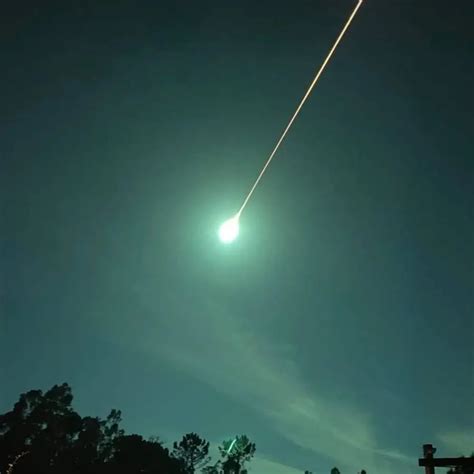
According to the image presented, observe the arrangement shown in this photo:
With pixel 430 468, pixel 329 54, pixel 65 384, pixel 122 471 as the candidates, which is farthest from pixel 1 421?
pixel 329 54

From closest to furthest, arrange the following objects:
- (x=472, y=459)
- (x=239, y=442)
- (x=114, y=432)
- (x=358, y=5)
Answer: (x=358, y=5) < (x=472, y=459) < (x=114, y=432) < (x=239, y=442)

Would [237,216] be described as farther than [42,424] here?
No

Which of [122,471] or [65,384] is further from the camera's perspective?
[65,384]

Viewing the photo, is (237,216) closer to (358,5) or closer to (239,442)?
(358,5)

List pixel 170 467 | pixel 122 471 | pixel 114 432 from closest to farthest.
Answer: pixel 122 471
pixel 170 467
pixel 114 432

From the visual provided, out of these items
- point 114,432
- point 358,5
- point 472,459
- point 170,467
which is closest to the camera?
point 358,5

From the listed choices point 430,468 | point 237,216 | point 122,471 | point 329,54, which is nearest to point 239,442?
point 122,471

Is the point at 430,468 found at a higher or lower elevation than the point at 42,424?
lower

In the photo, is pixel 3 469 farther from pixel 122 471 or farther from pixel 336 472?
pixel 336 472

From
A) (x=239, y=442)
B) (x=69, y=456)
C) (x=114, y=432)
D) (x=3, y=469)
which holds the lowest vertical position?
(x=3, y=469)
